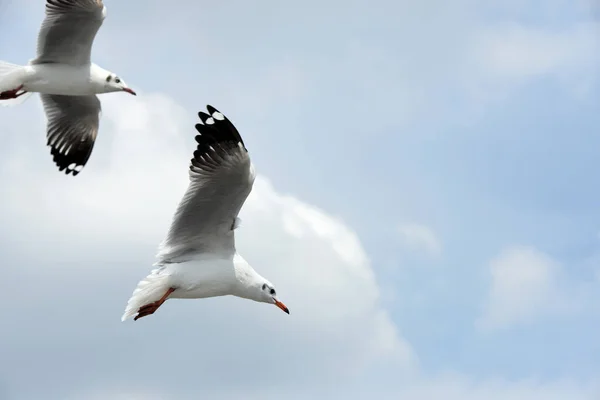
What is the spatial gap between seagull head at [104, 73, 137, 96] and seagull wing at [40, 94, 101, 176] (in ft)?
3.29

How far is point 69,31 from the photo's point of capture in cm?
1412

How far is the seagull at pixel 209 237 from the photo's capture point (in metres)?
12.0

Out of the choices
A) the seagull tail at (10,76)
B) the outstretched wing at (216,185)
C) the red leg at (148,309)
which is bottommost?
the red leg at (148,309)

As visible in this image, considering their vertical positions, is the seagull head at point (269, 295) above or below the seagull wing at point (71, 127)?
below

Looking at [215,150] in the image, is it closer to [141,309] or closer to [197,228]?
[197,228]

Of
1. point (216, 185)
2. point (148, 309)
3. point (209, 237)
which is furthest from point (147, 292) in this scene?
point (216, 185)

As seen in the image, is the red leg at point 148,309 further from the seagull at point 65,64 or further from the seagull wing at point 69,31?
the seagull wing at point 69,31

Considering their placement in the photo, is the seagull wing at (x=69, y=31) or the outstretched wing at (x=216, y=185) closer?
the outstretched wing at (x=216, y=185)

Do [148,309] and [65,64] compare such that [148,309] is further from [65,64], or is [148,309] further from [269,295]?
[65,64]

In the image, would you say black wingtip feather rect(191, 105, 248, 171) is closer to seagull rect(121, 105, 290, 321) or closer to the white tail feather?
seagull rect(121, 105, 290, 321)

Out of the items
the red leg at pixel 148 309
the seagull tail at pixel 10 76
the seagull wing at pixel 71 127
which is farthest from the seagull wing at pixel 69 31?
the red leg at pixel 148 309

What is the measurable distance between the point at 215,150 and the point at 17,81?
365 cm

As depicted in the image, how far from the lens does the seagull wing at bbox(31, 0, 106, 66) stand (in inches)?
550

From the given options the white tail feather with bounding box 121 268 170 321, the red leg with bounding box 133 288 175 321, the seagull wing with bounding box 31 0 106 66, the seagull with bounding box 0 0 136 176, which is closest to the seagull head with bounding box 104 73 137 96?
the seagull with bounding box 0 0 136 176
